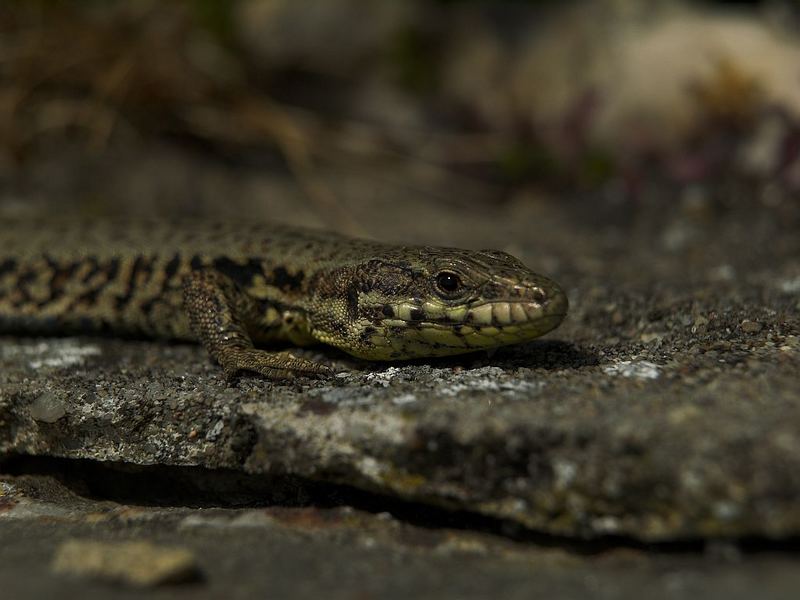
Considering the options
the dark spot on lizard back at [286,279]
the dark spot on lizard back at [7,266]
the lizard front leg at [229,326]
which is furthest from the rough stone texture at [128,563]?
the dark spot on lizard back at [7,266]

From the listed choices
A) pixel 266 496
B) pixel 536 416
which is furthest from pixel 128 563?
pixel 536 416

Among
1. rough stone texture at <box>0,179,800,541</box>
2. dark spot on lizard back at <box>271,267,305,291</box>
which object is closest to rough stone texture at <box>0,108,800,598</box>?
rough stone texture at <box>0,179,800,541</box>

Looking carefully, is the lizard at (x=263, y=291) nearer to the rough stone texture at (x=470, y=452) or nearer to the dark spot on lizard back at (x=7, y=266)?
the dark spot on lizard back at (x=7, y=266)

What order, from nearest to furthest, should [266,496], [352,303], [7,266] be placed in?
[266,496]
[352,303]
[7,266]

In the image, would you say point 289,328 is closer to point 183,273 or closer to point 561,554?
point 183,273

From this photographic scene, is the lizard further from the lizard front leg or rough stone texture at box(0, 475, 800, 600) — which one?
rough stone texture at box(0, 475, 800, 600)

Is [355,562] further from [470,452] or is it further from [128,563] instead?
[128,563]
